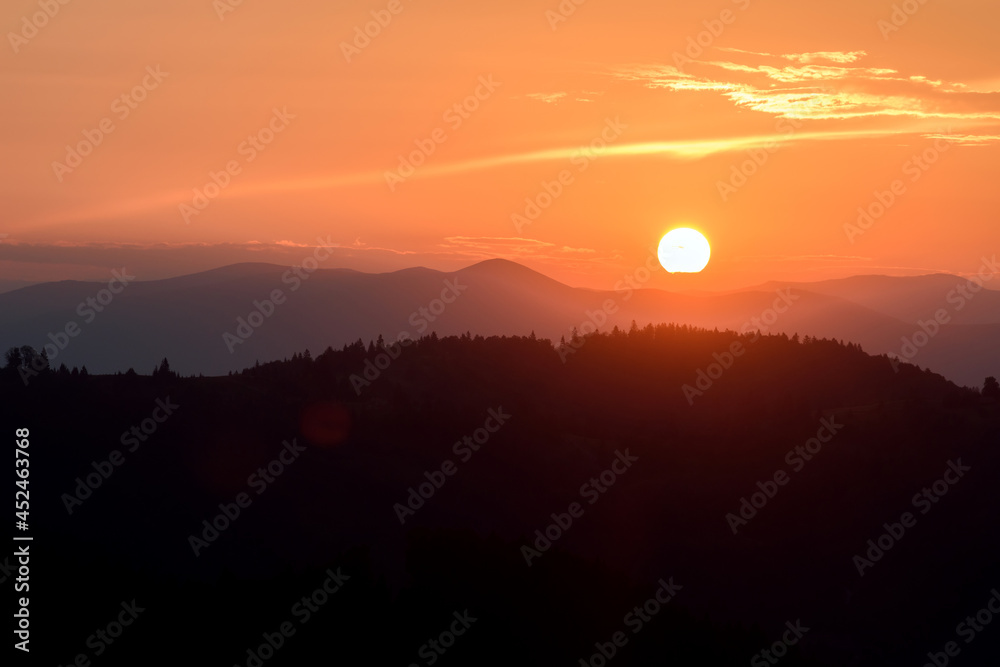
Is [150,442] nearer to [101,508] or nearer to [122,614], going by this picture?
[101,508]

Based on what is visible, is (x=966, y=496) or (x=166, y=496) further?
(x=966, y=496)

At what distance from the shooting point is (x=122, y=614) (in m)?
47.6

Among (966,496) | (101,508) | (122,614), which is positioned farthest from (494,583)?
(966,496)

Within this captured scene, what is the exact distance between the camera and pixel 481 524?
124m

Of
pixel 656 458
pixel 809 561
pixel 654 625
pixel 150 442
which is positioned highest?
pixel 654 625

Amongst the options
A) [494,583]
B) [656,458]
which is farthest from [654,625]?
[656,458]

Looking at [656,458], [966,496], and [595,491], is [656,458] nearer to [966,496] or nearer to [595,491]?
[595,491]

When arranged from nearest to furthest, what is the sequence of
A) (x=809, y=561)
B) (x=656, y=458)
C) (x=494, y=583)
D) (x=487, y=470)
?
(x=494, y=583) < (x=809, y=561) < (x=487, y=470) < (x=656, y=458)

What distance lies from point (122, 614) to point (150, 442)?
8794 cm

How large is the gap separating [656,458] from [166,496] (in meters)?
79.3

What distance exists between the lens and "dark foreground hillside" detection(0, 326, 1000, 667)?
49500 mm

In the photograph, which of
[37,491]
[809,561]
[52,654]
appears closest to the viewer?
[52,654]

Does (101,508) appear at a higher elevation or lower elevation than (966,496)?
higher

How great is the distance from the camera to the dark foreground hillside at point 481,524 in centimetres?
4950
